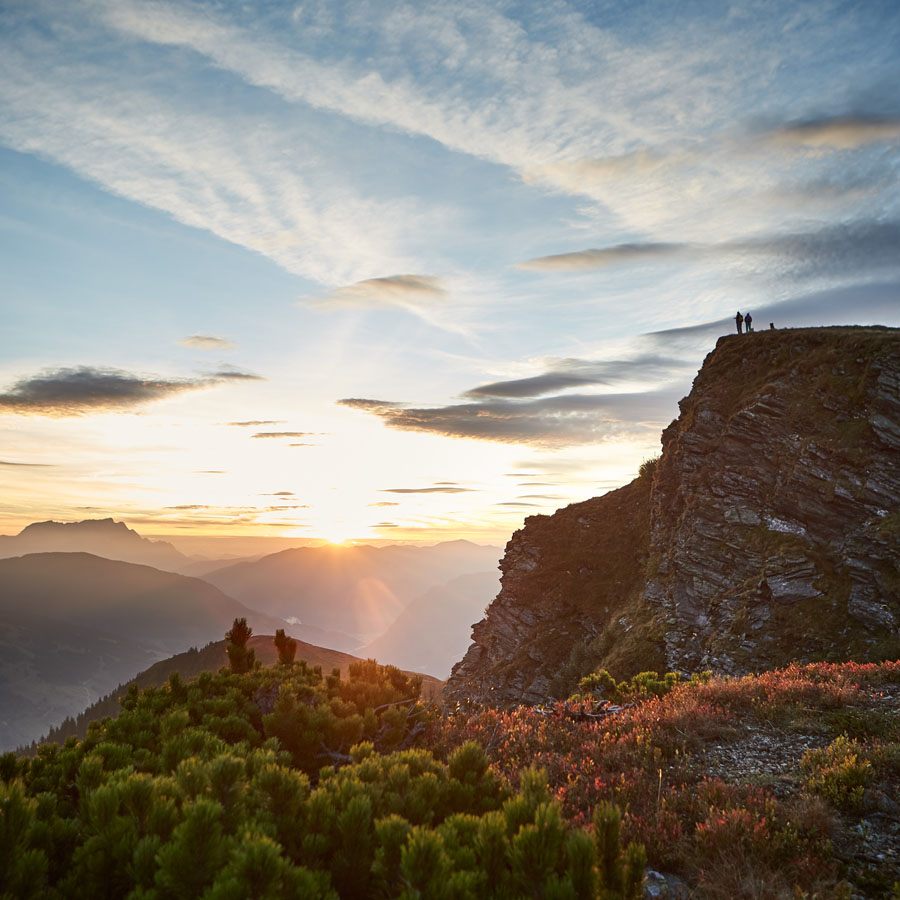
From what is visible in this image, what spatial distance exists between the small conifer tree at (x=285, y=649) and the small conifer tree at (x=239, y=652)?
69cm

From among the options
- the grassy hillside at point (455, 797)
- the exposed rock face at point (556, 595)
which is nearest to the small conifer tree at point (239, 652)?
the grassy hillside at point (455, 797)

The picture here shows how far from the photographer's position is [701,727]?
34.7ft

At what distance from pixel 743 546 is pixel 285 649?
105 feet

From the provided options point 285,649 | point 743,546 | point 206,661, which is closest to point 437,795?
point 285,649

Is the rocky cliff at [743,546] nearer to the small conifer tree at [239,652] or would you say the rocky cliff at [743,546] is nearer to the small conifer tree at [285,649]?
the small conifer tree at [285,649]

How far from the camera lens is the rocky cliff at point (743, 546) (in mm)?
30531

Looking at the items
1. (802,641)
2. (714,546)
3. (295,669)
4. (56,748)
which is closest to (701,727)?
(295,669)

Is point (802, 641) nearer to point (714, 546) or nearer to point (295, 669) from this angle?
point (714, 546)

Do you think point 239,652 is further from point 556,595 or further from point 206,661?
point 206,661

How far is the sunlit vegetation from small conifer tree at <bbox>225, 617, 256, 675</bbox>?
1.06 m

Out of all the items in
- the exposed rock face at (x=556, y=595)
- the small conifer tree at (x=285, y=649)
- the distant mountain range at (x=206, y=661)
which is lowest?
the distant mountain range at (x=206, y=661)

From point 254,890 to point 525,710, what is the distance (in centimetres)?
1204

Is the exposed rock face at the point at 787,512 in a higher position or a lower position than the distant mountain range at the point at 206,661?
higher

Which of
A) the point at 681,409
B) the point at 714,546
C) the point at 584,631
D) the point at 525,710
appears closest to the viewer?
the point at 525,710
